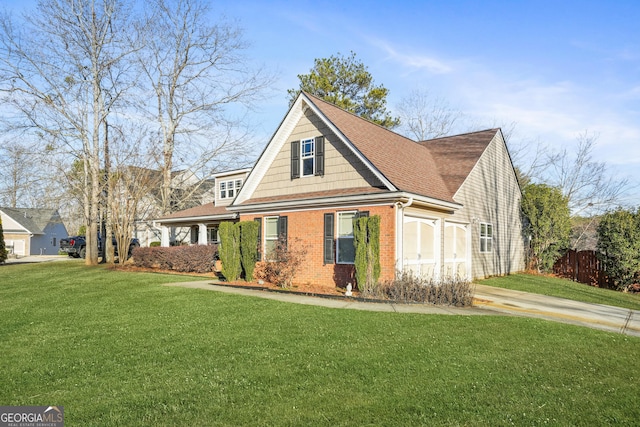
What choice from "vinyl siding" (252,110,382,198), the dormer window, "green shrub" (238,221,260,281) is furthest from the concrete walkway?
the dormer window

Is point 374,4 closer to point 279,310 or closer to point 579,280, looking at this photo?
point 279,310

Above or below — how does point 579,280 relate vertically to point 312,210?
below

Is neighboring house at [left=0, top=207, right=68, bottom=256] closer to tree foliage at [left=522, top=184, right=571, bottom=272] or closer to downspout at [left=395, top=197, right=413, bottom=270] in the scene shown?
downspout at [left=395, top=197, right=413, bottom=270]

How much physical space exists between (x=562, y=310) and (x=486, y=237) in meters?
7.93

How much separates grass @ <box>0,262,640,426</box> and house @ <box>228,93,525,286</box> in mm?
4486

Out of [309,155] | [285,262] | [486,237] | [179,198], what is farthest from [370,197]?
[179,198]

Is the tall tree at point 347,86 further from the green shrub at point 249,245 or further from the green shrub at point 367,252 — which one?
the green shrub at point 367,252

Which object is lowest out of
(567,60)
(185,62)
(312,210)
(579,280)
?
(579,280)

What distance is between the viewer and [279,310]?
9.48 m

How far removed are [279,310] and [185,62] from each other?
1077 inches

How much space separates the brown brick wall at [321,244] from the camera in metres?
12.5

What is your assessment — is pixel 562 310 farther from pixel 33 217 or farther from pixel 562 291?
pixel 33 217

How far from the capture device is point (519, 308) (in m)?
10.5

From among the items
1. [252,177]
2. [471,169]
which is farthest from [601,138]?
[252,177]
